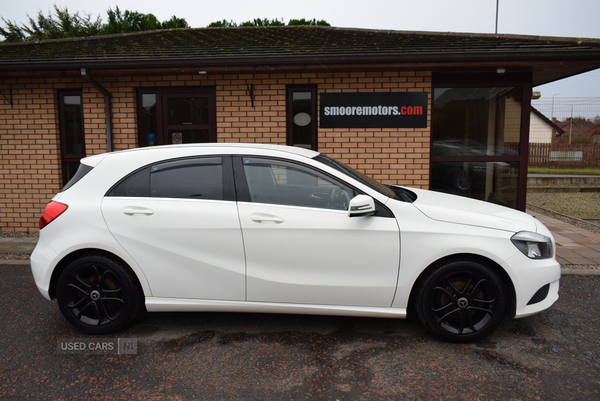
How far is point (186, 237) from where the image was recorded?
333 cm

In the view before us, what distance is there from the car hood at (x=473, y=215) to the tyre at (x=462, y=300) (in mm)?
332

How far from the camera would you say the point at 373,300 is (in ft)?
10.7

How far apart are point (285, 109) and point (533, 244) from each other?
4784mm

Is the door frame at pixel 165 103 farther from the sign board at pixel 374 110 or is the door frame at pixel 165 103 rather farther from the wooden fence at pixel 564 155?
the wooden fence at pixel 564 155

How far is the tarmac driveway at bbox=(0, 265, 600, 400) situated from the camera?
8.77 ft

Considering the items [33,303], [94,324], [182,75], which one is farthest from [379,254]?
[182,75]

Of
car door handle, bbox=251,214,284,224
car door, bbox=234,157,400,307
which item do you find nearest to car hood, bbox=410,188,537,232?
car door, bbox=234,157,400,307

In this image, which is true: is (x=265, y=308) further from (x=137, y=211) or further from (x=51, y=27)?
A: (x=51, y=27)

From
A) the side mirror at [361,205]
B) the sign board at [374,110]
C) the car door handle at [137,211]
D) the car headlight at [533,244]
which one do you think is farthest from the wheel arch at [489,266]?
the sign board at [374,110]

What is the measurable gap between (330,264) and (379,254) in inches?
15.2

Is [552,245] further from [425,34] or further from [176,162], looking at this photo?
[425,34]

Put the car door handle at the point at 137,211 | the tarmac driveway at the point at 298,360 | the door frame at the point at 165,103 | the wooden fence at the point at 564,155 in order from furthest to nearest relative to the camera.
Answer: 1. the wooden fence at the point at 564,155
2. the door frame at the point at 165,103
3. the car door handle at the point at 137,211
4. the tarmac driveway at the point at 298,360

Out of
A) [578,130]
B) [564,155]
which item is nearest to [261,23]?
[564,155]

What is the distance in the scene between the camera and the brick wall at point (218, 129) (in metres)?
7.04
